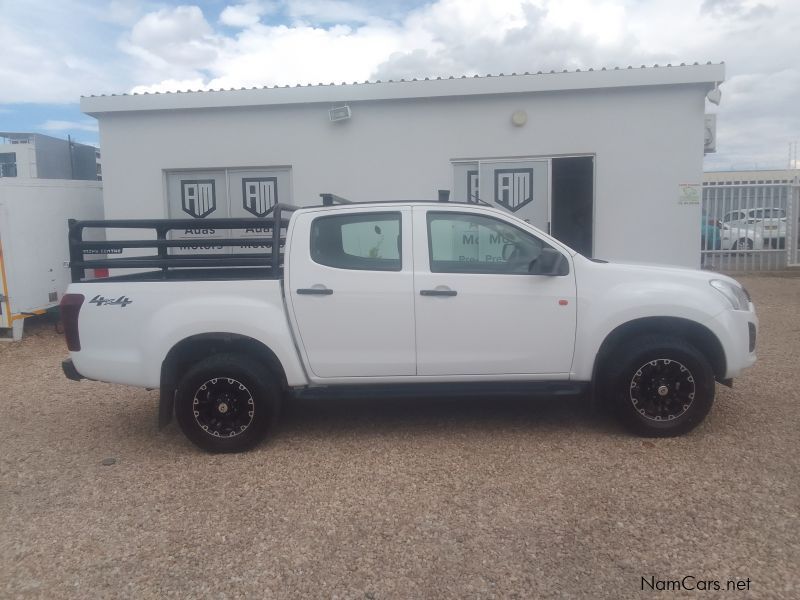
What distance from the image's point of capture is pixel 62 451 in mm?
5488

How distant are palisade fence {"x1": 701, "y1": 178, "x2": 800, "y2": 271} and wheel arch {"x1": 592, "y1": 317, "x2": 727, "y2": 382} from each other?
36.9 feet

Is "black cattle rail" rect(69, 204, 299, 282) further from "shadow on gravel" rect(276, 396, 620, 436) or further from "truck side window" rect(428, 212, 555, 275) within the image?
"shadow on gravel" rect(276, 396, 620, 436)

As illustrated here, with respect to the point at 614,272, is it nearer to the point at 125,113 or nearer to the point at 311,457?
the point at 311,457

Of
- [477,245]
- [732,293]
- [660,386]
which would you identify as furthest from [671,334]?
[477,245]

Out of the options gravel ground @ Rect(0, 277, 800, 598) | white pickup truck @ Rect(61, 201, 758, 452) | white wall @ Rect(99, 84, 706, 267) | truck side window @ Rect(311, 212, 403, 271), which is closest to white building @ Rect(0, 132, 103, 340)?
white wall @ Rect(99, 84, 706, 267)

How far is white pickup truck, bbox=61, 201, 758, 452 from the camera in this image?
5109mm

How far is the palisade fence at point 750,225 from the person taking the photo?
606 inches

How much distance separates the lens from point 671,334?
521 centimetres

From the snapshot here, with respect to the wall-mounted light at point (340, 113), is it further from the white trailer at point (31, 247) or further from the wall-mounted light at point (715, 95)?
the wall-mounted light at point (715, 95)

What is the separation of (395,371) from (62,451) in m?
2.68

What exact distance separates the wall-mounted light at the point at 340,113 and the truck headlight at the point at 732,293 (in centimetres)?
643

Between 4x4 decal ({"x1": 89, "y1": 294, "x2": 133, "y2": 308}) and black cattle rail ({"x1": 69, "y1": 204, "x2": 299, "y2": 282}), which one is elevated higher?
black cattle rail ({"x1": 69, "y1": 204, "x2": 299, "y2": 282})

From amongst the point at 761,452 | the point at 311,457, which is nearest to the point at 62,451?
the point at 311,457

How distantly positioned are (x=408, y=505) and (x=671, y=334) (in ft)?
7.82
